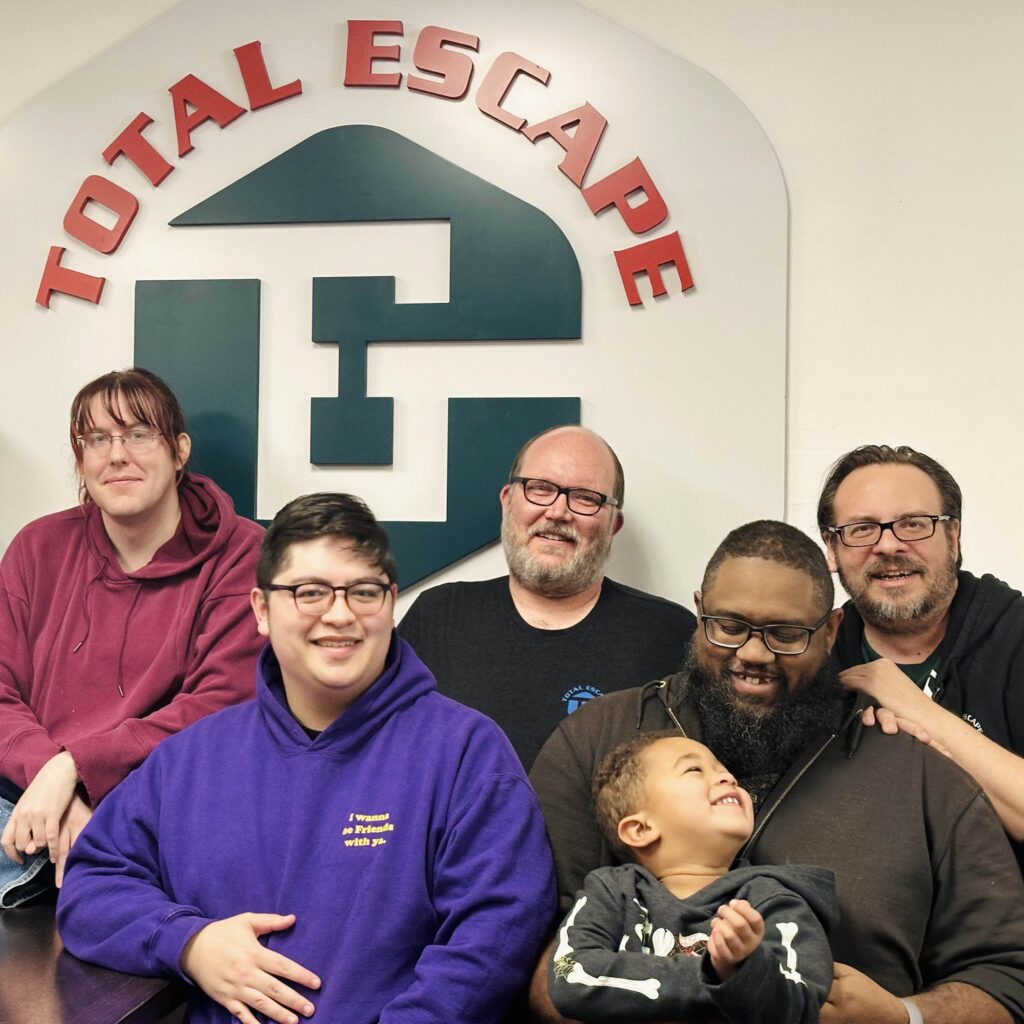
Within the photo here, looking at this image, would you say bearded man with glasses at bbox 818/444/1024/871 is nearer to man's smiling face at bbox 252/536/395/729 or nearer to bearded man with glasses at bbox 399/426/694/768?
bearded man with glasses at bbox 399/426/694/768

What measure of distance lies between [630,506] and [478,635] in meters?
0.53

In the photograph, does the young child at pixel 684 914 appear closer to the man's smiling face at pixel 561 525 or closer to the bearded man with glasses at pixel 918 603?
the bearded man with glasses at pixel 918 603

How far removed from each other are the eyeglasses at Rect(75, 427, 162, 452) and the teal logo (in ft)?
1.47

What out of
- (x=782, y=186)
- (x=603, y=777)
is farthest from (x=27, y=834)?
(x=782, y=186)

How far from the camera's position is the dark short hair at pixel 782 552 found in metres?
1.98

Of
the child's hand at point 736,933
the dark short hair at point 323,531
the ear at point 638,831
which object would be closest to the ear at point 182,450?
the dark short hair at point 323,531

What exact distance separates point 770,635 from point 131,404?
141cm

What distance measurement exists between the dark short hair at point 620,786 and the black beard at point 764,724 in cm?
14

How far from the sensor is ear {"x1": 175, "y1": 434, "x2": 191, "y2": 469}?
2576 mm

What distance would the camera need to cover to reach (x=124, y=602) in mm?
2473

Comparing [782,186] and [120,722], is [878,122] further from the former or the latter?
[120,722]

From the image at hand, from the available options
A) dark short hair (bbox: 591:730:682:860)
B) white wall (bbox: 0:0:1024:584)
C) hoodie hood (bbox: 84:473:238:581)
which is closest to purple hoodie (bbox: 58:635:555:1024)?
dark short hair (bbox: 591:730:682:860)

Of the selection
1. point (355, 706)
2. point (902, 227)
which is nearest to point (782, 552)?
point (355, 706)

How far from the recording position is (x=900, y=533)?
7.52ft
